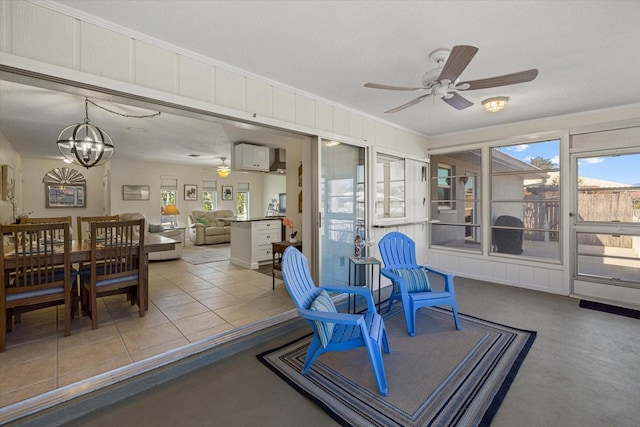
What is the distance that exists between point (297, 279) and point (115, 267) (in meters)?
2.12

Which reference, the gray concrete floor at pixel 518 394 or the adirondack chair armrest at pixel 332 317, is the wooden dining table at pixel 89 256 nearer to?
the gray concrete floor at pixel 518 394

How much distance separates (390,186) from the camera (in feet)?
15.1

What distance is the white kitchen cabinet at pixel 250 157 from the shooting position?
588 centimetres

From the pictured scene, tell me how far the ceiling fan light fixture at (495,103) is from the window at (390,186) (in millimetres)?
1453

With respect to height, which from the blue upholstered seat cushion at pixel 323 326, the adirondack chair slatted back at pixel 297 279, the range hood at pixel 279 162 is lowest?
the blue upholstered seat cushion at pixel 323 326

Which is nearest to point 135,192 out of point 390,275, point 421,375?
point 390,275

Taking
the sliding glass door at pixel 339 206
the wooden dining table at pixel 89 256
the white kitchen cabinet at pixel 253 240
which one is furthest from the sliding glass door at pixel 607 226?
the wooden dining table at pixel 89 256

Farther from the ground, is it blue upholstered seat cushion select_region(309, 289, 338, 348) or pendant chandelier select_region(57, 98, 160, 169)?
pendant chandelier select_region(57, 98, 160, 169)

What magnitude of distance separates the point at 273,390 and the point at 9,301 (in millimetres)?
2412

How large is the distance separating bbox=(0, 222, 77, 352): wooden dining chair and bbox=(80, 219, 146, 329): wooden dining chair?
23cm

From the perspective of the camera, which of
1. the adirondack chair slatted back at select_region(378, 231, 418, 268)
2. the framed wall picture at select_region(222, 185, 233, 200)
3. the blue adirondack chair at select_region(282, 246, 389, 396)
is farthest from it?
the framed wall picture at select_region(222, 185, 233, 200)

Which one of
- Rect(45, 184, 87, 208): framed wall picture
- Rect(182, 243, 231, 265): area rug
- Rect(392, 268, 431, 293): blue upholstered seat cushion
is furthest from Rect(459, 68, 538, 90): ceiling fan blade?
Rect(45, 184, 87, 208): framed wall picture

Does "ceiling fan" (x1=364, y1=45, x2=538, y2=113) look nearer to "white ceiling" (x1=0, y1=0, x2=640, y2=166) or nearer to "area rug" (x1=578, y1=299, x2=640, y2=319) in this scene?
"white ceiling" (x1=0, y1=0, x2=640, y2=166)

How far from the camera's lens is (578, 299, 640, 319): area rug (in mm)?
3398
